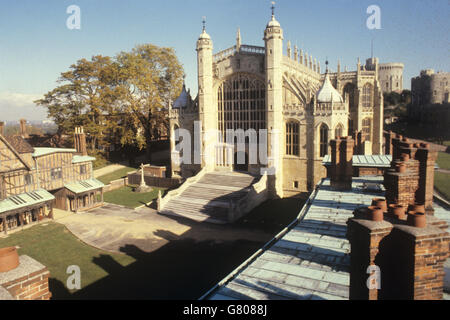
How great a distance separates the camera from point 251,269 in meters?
9.78

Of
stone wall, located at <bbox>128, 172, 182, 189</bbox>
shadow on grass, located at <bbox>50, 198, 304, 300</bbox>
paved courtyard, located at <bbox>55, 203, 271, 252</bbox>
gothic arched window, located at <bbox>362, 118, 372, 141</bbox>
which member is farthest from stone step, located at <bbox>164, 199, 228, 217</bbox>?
Answer: gothic arched window, located at <bbox>362, 118, 372, 141</bbox>

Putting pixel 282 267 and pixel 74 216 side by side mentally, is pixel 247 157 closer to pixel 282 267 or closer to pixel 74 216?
pixel 74 216

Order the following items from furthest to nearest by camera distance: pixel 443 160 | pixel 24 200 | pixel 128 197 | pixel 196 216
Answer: pixel 443 160 < pixel 128 197 < pixel 196 216 < pixel 24 200

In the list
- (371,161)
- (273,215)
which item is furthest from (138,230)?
(371,161)

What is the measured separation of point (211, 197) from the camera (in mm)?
29891

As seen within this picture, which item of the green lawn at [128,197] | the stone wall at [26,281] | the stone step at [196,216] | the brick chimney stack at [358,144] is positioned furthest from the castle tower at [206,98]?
the stone wall at [26,281]

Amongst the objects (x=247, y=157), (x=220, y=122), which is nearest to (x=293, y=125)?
(x=247, y=157)

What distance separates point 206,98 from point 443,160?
3130cm

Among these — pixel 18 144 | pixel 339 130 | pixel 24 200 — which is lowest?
pixel 24 200

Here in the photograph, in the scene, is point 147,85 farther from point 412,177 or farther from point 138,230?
point 412,177

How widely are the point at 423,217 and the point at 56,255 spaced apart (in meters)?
20.7

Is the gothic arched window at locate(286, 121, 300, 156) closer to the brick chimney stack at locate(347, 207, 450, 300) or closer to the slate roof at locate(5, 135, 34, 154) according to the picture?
the slate roof at locate(5, 135, 34, 154)
